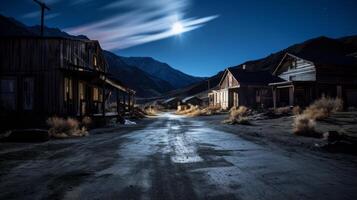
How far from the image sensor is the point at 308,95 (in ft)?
109

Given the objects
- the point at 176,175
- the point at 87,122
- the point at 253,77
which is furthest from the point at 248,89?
the point at 176,175

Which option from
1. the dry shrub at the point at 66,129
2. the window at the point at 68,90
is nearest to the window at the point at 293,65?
the window at the point at 68,90

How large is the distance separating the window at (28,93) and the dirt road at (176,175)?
1030cm

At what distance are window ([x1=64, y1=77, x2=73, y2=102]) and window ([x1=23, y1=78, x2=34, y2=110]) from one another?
1.86m

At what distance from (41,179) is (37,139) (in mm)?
7229

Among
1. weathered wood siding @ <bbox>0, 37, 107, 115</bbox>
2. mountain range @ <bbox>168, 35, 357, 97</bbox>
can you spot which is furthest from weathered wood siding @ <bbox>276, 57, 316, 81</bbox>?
mountain range @ <bbox>168, 35, 357, 97</bbox>

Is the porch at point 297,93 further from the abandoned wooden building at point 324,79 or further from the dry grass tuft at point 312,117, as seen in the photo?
the dry grass tuft at point 312,117

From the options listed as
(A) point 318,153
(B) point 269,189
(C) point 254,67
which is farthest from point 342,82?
(C) point 254,67

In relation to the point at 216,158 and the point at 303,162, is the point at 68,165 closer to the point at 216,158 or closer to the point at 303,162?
the point at 216,158

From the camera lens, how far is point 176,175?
5.59 meters

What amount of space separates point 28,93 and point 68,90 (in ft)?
7.94

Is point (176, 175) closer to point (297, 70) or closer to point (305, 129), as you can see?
point (305, 129)

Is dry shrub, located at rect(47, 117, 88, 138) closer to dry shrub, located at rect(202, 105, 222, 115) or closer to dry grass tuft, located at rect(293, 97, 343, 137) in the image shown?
dry grass tuft, located at rect(293, 97, 343, 137)

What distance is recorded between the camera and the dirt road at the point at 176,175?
4.42 metres
